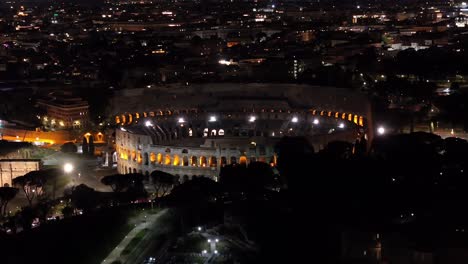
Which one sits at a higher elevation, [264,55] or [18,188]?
[264,55]

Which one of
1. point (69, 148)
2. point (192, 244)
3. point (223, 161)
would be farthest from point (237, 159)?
point (192, 244)

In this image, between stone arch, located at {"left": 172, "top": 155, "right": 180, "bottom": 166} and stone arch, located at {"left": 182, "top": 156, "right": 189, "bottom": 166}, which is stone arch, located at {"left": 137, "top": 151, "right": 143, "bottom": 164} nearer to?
stone arch, located at {"left": 172, "top": 155, "right": 180, "bottom": 166}

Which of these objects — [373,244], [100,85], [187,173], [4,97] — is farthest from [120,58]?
[373,244]

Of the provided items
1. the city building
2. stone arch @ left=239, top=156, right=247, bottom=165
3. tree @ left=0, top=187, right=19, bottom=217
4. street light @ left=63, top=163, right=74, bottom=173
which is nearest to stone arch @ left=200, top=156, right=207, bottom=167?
stone arch @ left=239, top=156, right=247, bottom=165

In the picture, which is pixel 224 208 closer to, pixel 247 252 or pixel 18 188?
pixel 247 252

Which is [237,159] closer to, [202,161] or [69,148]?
[202,161]

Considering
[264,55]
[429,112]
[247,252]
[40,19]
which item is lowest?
[247,252]
